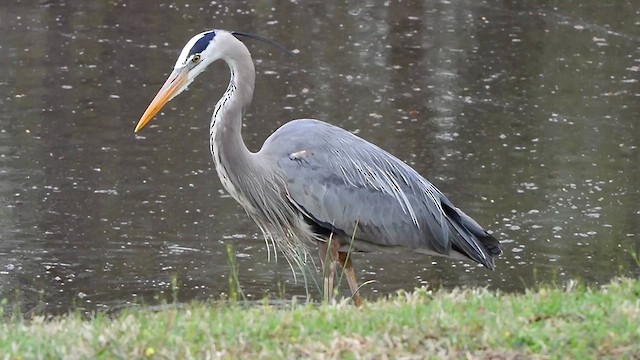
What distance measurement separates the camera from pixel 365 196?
7.36m

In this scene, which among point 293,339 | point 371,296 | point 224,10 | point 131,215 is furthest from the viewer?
point 224,10

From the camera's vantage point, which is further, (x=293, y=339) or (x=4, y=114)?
(x=4, y=114)

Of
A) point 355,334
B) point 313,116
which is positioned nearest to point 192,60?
point 355,334

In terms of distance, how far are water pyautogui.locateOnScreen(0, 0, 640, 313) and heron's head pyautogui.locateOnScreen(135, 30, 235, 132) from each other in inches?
59.6

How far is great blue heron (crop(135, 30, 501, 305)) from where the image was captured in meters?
7.03

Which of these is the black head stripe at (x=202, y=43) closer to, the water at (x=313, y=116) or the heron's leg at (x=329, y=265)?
the heron's leg at (x=329, y=265)

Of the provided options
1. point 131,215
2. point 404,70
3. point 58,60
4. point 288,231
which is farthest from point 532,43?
point 288,231

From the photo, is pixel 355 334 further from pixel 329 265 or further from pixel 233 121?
pixel 233 121

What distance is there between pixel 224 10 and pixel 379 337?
1161cm

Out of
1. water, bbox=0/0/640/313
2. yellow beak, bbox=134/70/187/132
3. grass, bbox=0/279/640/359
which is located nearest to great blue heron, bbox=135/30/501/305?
yellow beak, bbox=134/70/187/132

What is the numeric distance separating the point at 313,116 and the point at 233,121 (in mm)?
5198

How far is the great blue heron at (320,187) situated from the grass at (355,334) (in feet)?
6.27

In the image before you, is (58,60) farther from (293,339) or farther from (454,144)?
(293,339)

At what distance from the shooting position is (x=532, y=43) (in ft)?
49.2
